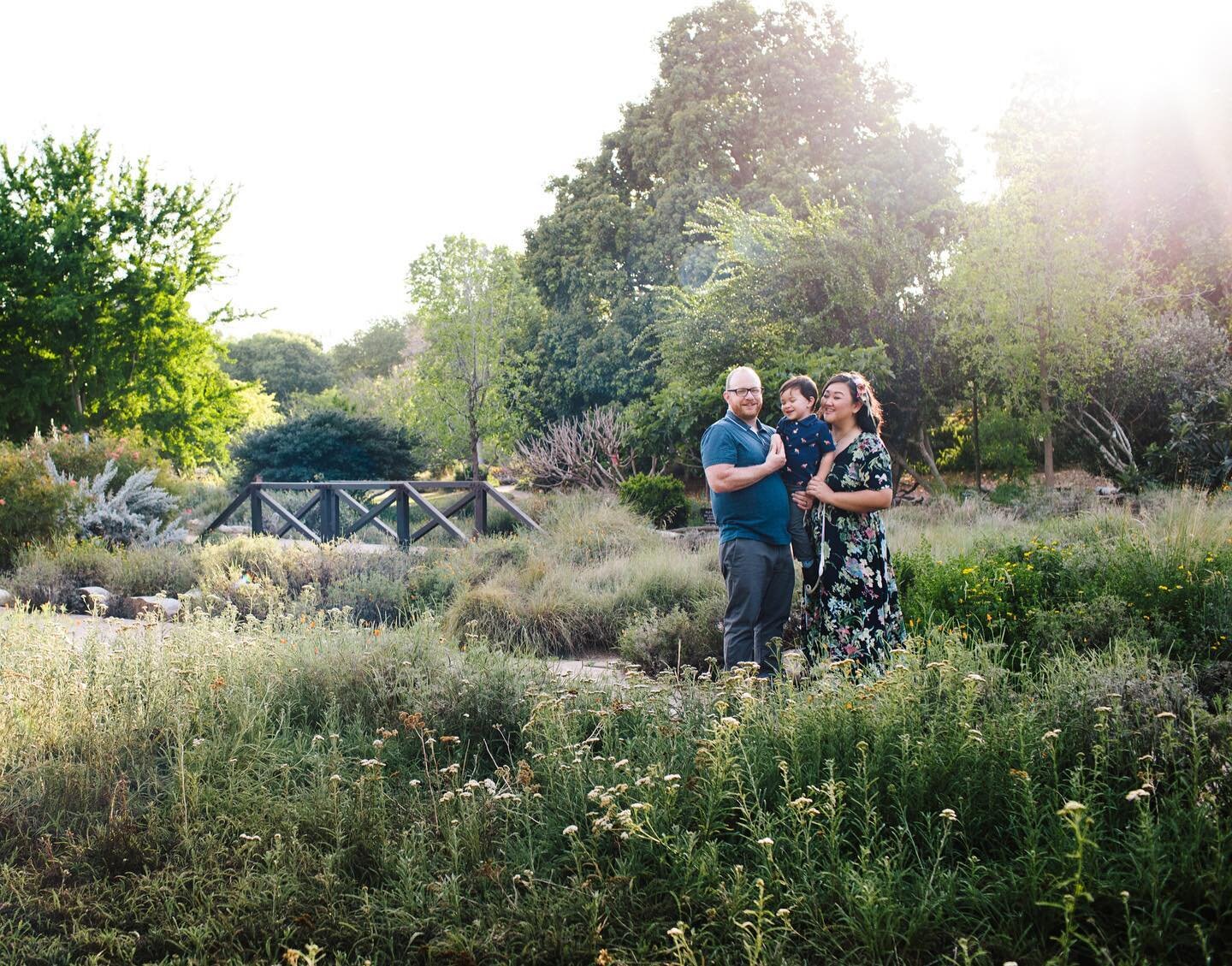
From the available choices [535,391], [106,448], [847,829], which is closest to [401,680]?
[847,829]

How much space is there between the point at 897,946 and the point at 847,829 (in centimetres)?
52

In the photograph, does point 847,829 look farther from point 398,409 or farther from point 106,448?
point 398,409

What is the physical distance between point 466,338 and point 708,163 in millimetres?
9338

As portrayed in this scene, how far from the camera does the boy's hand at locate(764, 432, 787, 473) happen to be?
4602mm

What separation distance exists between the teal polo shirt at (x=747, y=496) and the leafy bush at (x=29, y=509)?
9245 millimetres

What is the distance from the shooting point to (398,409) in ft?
113

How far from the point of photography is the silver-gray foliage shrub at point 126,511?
11672 mm

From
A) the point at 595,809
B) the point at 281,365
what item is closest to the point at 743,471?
the point at 595,809

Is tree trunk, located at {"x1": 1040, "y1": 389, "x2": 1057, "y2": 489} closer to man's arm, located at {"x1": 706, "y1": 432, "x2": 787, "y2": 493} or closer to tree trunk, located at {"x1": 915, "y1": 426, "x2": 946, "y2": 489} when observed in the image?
tree trunk, located at {"x1": 915, "y1": 426, "x2": 946, "y2": 489}

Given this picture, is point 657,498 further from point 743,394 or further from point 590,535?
point 743,394

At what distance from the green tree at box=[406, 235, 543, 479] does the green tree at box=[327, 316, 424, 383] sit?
23.9m

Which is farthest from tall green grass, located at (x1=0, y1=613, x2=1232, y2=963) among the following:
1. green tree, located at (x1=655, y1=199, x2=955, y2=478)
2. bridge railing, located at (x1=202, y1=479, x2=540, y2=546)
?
green tree, located at (x1=655, y1=199, x2=955, y2=478)

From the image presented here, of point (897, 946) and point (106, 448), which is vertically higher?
point (106, 448)

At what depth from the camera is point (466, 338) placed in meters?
29.5
